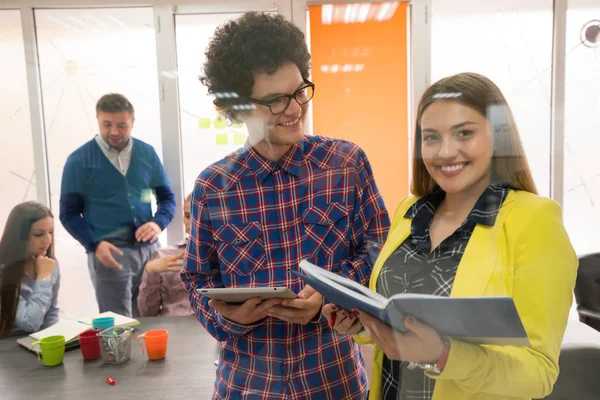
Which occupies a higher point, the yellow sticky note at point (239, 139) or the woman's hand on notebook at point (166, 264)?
the yellow sticky note at point (239, 139)

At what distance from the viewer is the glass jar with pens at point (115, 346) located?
5.19 feet

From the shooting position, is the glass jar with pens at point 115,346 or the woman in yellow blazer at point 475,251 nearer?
the woman in yellow blazer at point 475,251

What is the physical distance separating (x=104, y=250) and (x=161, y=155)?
0.73 metres

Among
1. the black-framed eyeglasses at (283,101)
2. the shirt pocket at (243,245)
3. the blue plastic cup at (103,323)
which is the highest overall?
the black-framed eyeglasses at (283,101)

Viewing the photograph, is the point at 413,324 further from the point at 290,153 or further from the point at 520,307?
the point at 290,153

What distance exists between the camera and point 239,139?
4.10 feet

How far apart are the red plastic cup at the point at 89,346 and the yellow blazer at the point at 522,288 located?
1.32 m

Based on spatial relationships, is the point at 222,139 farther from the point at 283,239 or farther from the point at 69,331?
the point at 69,331

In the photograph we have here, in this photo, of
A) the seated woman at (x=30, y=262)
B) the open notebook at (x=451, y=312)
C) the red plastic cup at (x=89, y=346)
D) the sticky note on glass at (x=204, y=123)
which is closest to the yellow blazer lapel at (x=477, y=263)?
the open notebook at (x=451, y=312)

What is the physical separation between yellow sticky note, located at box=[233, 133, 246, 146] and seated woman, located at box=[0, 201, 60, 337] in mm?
1450

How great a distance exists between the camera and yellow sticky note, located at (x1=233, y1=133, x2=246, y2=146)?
1186 millimetres

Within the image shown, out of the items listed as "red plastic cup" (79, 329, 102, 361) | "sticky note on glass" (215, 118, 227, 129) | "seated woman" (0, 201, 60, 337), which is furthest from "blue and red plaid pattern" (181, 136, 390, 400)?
"seated woman" (0, 201, 60, 337)

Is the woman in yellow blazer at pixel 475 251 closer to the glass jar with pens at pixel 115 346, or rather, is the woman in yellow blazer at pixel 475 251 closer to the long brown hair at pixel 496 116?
the long brown hair at pixel 496 116

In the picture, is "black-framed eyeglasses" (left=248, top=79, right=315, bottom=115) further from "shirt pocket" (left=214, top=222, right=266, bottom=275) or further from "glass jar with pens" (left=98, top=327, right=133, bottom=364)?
"glass jar with pens" (left=98, top=327, right=133, bottom=364)
